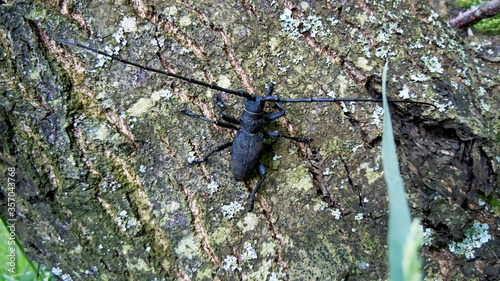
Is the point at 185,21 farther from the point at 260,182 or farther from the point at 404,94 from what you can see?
the point at 404,94

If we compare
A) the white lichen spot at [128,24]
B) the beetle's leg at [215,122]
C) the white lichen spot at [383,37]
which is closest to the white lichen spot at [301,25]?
the white lichen spot at [383,37]

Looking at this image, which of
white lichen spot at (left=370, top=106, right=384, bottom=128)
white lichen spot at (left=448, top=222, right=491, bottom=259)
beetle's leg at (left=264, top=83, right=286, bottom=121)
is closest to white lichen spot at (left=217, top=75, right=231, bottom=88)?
beetle's leg at (left=264, top=83, right=286, bottom=121)

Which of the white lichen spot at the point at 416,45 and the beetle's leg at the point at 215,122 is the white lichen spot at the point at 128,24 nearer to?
the beetle's leg at the point at 215,122

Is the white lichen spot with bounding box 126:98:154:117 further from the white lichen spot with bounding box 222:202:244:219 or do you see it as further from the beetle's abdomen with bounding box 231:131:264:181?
the white lichen spot with bounding box 222:202:244:219

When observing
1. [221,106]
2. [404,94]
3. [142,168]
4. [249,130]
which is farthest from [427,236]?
[142,168]

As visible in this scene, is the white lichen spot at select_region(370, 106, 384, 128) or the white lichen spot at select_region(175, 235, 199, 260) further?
the white lichen spot at select_region(370, 106, 384, 128)

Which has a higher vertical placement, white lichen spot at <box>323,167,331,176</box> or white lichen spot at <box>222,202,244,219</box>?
white lichen spot at <box>323,167,331,176</box>
